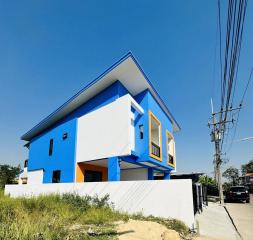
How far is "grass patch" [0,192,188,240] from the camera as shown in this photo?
4.70 meters

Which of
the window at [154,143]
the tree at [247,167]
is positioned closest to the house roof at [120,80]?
the window at [154,143]

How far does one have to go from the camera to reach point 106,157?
41.8 feet

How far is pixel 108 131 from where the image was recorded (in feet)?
42.8

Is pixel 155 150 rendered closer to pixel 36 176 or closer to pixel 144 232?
pixel 144 232

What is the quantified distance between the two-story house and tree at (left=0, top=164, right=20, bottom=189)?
12005 millimetres

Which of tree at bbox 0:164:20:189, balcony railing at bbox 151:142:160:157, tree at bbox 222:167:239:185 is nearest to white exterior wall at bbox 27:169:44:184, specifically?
tree at bbox 0:164:20:189

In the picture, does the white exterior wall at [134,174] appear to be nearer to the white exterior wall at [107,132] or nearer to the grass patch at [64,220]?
the white exterior wall at [107,132]

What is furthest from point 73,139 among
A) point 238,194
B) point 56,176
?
point 238,194

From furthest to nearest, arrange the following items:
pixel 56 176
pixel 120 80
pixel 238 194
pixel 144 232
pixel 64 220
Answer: pixel 238 194 < pixel 56 176 < pixel 120 80 < pixel 64 220 < pixel 144 232

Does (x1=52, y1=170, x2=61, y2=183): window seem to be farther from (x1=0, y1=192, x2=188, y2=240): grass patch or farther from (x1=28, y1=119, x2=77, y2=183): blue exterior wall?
(x1=0, y1=192, x2=188, y2=240): grass patch

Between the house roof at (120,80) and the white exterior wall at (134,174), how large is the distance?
243 inches

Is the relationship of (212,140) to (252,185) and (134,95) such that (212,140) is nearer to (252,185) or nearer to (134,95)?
(134,95)

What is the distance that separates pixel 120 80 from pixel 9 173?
79.9 feet

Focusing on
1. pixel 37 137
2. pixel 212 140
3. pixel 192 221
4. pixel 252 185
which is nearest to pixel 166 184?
pixel 192 221
